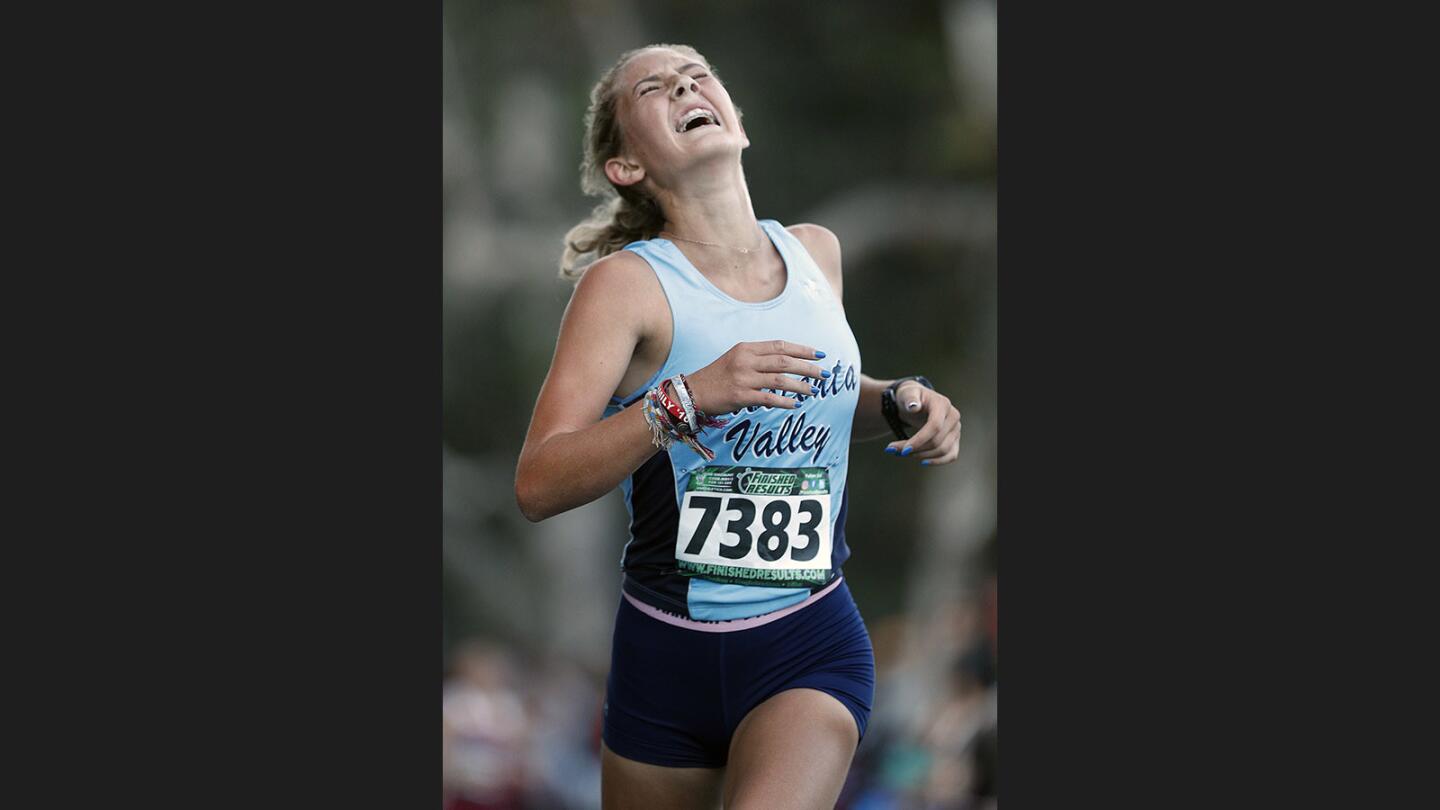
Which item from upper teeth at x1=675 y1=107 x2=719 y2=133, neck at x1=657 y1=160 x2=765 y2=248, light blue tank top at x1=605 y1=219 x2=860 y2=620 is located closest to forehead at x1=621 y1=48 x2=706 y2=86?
upper teeth at x1=675 y1=107 x2=719 y2=133

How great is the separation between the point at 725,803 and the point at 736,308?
111cm

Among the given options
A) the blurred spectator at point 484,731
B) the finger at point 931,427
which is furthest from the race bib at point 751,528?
the blurred spectator at point 484,731

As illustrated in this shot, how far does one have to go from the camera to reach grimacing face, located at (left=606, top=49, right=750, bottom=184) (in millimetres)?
3219

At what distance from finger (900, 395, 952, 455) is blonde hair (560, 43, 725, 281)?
0.83 m

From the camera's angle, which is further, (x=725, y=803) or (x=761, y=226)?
(x=761, y=226)

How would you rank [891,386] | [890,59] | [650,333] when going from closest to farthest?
1. [650,333]
2. [891,386]
3. [890,59]

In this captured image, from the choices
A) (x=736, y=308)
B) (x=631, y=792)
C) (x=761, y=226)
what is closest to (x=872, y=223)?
(x=761, y=226)

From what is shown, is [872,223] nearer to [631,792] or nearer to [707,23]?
[707,23]

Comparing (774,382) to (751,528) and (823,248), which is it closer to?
(751,528)

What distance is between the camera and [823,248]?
3537 millimetres

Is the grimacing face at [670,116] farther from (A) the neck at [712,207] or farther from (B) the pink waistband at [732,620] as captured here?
(B) the pink waistband at [732,620]

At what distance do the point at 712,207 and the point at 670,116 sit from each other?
0.24 meters

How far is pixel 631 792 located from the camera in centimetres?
318

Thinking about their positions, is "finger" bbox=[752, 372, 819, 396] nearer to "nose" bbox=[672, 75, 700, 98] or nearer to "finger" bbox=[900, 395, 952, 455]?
"finger" bbox=[900, 395, 952, 455]
